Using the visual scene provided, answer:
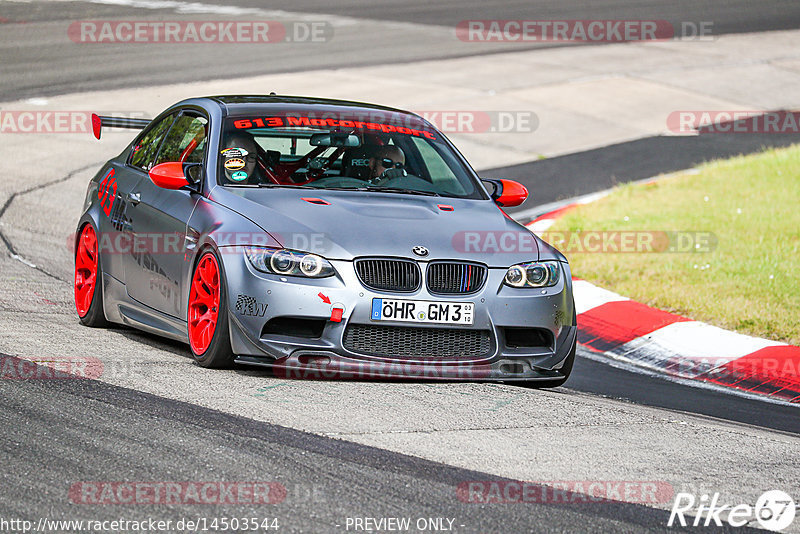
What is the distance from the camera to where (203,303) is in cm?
654

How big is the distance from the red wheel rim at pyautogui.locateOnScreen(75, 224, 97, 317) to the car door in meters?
0.56

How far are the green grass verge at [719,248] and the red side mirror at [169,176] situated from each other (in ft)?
13.1

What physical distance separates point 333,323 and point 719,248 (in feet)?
19.0

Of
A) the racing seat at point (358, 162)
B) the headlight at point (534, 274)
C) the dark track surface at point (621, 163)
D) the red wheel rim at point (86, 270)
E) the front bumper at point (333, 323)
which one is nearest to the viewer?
the front bumper at point (333, 323)

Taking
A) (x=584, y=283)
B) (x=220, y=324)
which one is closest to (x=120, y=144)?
(x=584, y=283)

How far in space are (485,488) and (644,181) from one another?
11.1m

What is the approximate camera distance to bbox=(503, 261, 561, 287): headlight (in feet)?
21.5
